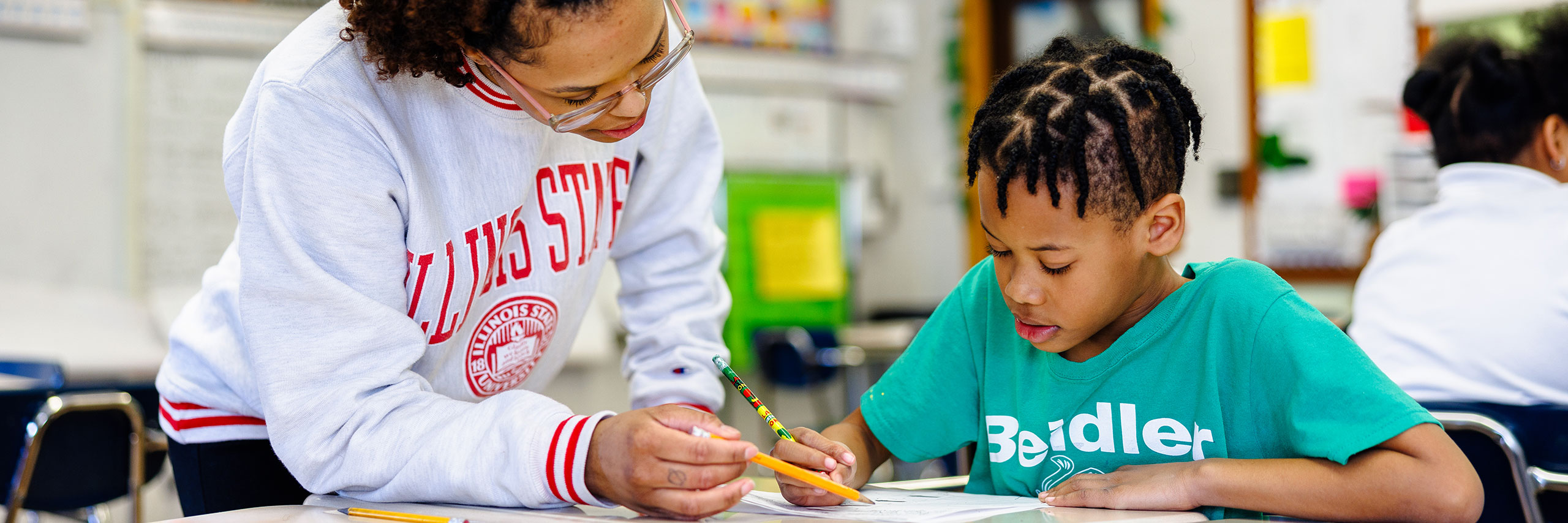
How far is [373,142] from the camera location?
1.04 m

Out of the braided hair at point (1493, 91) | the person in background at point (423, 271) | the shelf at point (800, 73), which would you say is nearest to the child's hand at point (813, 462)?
the person in background at point (423, 271)

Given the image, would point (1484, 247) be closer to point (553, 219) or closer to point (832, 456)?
point (832, 456)

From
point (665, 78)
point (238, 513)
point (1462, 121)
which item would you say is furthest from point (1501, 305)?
point (238, 513)

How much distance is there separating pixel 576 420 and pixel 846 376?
14.0ft

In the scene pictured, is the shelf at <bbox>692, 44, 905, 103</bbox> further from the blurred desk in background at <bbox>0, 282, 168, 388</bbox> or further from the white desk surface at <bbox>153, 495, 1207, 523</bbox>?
the white desk surface at <bbox>153, 495, 1207, 523</bbox>

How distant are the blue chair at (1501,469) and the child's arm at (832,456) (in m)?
0.80

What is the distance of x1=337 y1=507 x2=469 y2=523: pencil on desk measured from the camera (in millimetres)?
902

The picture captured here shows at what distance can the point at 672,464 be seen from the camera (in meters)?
0.88

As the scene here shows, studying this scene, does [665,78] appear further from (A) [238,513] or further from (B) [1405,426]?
(B) [1405,426]

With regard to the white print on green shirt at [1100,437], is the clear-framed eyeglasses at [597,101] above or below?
above

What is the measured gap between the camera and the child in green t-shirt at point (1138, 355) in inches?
36.6

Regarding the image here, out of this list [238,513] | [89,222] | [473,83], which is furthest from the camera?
[89,222]

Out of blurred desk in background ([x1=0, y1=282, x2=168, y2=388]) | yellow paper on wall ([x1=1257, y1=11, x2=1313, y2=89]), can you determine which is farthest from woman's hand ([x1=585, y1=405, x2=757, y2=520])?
yellow paper on wall ([x1=1257, y1=11, x2=1313, y2=89])

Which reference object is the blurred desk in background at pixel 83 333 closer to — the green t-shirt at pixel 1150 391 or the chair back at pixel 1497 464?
the green t-shirt at pixel 1150 391
